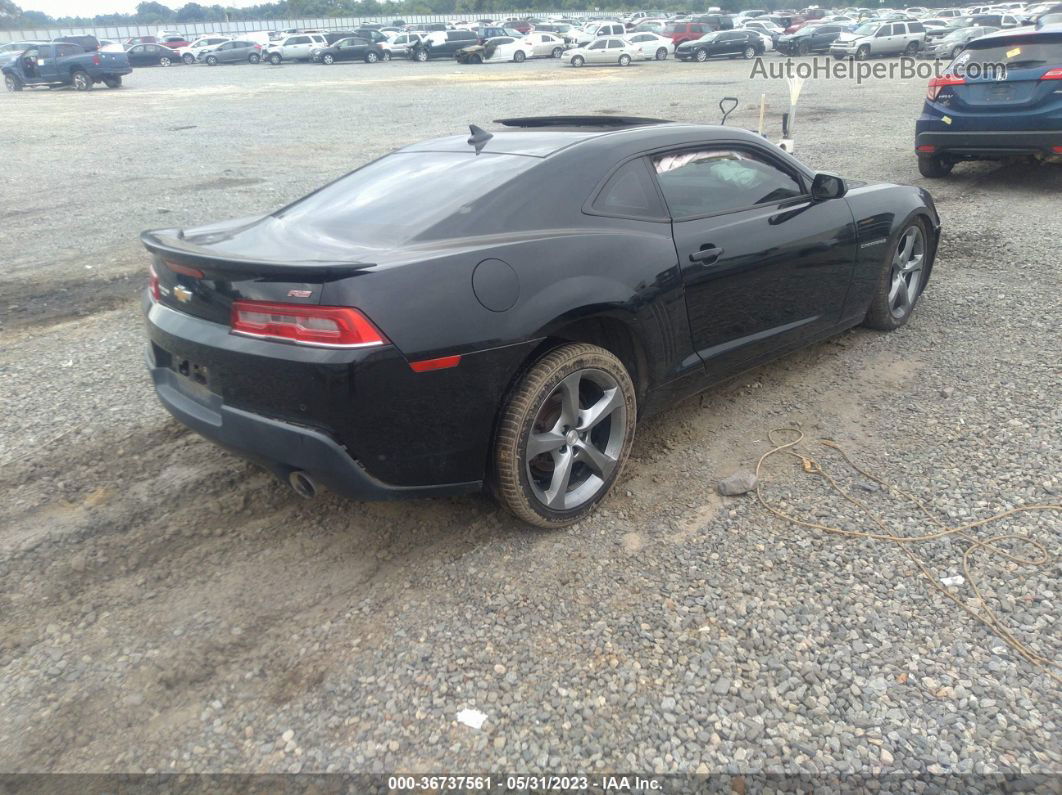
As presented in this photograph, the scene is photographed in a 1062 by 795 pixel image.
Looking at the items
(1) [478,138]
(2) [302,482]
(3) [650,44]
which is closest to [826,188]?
(1) [478,138]

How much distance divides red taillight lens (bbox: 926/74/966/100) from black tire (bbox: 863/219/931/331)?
468 cm

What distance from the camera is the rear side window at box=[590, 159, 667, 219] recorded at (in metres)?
3.43

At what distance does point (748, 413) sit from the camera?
4316mm

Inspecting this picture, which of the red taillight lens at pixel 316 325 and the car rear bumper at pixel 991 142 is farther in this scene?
the car rear bumper at pixel 991 142

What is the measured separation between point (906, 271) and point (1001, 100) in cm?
472

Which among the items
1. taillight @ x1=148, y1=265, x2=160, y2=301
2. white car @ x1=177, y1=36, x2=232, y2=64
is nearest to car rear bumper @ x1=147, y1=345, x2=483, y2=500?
taillight @ x1=148, y1=265, x2=160, y2=301

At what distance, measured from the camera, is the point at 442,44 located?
42.0 meters

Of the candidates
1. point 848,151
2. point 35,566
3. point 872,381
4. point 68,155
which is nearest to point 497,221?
point 35,566

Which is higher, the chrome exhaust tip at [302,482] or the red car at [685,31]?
the red car at [685,31]

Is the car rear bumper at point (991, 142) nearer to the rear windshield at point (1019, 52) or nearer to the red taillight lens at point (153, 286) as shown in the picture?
the rear windshield at point (1019, 52)

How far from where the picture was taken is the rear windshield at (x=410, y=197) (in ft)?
10.4

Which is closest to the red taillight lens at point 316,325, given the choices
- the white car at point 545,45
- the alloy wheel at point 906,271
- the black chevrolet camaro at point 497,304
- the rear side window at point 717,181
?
the black chevrolet camaro at point 497,304

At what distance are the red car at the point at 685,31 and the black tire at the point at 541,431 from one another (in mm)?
40866

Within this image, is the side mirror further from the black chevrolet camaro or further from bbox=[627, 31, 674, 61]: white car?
bbox=[627, 31, 674, 61]: white car
